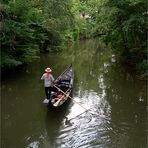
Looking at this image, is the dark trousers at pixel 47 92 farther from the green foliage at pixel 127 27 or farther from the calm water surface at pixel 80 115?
the green foliage at pixel 127 27

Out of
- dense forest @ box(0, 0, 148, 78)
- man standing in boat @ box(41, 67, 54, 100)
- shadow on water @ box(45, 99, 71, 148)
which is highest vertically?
dense forest @ box(0, 0, 148, 78)

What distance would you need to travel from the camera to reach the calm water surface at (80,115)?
11508 mm

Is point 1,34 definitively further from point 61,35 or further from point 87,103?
point 61,35

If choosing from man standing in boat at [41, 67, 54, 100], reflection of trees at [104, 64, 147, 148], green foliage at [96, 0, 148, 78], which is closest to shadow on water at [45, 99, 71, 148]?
man standing in boat at [41, 67, 54, 100]

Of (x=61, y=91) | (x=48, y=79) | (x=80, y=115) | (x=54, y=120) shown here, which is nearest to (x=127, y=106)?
(x=80, y=115)

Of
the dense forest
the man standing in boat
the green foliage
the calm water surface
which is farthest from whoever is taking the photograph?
the green foliage

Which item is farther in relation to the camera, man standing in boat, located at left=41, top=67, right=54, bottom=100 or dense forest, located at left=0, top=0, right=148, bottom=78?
dense forest, located at left=0, top=0, right=148, bottom=78

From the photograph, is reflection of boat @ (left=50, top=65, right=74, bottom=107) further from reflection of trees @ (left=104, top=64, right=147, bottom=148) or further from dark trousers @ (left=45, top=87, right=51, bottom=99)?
reflection of trees @ (left=104, top=64, right=147, bottom=148)

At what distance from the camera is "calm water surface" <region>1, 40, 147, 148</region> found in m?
11.5

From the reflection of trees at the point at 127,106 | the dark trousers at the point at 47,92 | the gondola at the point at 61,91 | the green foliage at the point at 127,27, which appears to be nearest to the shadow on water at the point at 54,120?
the gondola at the point at 61,91

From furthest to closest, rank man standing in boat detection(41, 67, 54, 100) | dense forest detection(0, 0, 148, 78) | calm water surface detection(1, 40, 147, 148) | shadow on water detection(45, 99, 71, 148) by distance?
dense forest detection(0, 0, 148, 78) → man standing in boat detection(41, 67, 54, 100) → shadow on water detection(45, 99, 71, 148) → calm water surface detection(1, 40, 147, 148)

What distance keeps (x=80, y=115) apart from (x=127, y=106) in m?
2.60

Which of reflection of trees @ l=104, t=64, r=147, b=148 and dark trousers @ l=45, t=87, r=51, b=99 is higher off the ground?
dark trousers @ l=45, t=87, r=51, b=99

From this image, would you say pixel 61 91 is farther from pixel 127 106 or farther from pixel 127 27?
pixel 127 27
